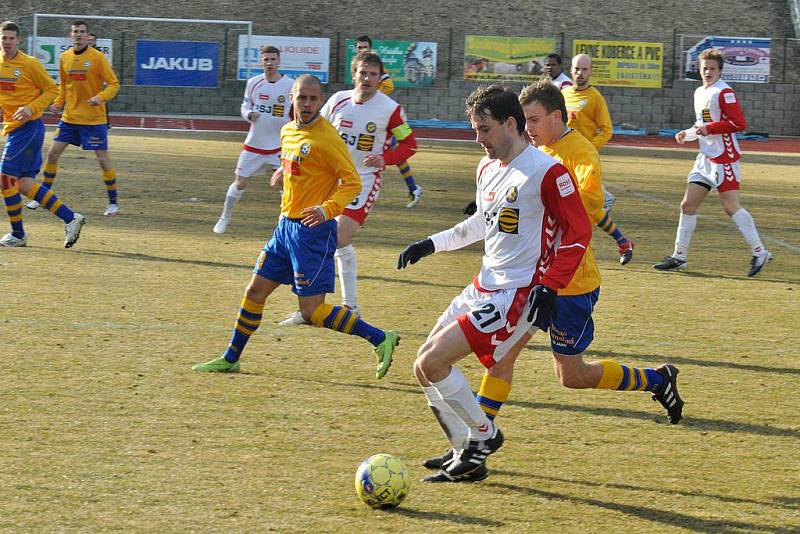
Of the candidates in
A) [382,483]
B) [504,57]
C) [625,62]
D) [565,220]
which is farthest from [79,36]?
[625,62]

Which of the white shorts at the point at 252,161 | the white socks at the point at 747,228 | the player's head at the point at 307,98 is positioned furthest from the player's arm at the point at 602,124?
the player's head at the point at 307,98

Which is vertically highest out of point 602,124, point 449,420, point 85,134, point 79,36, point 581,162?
point 79,36

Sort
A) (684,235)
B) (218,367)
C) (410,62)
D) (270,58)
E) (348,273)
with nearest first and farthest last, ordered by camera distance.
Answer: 1. (218,367)
2. (348,273)
3. (684,235)
4. (270,58)
5. (410,62)

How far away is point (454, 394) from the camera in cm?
512

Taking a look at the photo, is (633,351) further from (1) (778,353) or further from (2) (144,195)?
(2) (144,195)

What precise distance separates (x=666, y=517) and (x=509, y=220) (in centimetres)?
151

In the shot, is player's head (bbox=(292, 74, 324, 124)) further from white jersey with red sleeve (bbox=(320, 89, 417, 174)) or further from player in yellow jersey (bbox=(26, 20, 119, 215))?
player in yellow jersey (bbox=(26, 20, 119, 215))

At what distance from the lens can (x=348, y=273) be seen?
884cm

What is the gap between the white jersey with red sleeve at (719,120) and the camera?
11.2 m

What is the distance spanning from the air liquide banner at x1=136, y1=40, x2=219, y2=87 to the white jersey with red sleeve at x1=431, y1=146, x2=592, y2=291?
96.5 feet

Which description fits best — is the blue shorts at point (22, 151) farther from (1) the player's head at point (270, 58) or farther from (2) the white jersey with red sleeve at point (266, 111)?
(1) the player's head at point (270, 58)

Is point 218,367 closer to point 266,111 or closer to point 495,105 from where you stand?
point 495,105

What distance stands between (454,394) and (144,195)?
12038 mm

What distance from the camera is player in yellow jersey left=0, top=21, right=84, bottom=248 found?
11.4 m
